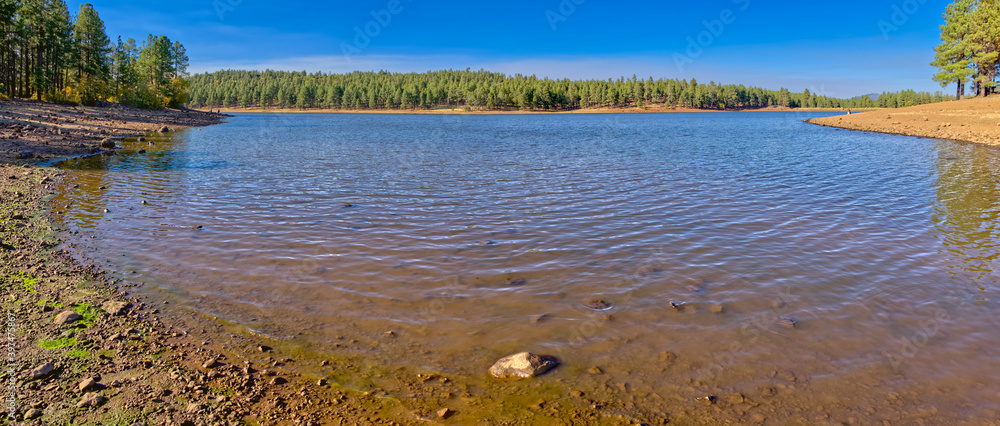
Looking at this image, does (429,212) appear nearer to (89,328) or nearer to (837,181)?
(89,328)

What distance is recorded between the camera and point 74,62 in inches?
2734

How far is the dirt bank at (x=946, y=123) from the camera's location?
4169 cm

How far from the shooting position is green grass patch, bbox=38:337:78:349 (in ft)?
19.9

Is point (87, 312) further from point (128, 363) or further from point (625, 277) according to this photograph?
point (625, 277)

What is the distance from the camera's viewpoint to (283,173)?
23.2 metres

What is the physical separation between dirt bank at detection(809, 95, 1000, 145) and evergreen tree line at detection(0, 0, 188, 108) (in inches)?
3514

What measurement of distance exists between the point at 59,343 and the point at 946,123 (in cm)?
6320

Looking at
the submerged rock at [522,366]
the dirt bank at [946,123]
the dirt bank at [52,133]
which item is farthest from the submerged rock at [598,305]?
the dirt bank at [946,123]

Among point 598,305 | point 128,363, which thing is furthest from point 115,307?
point 598,305

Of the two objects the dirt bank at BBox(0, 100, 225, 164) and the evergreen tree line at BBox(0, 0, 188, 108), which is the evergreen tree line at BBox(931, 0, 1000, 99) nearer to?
the dirt bank at BBox(0, 100, 225, 164)

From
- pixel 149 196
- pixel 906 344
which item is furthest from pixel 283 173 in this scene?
pixel 906 344

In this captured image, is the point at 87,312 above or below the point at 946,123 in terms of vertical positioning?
below

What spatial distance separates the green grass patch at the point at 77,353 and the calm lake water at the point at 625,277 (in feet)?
5.79

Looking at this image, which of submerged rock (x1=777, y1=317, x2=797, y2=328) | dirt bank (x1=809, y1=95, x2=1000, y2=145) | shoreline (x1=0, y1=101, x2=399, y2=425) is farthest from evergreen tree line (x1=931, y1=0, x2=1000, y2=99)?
shoreline (x1=0, y1=101, x2=399, y2=425)
